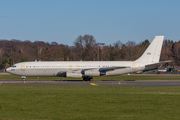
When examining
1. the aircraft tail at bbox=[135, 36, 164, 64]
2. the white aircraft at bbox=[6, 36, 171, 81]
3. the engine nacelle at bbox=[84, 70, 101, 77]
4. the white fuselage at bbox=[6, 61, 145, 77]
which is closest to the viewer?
Result: the engine nacelle at bbox=[84, 70, 101, 77]

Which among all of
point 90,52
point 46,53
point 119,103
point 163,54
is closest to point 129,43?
point 163,54

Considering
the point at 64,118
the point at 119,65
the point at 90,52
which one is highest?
the point at 90,52

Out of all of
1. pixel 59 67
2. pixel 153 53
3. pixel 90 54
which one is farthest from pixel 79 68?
pixel 90 54

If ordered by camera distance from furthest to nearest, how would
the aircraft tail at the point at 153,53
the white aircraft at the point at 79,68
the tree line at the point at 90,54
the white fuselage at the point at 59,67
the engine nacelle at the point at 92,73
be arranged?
1. the tree line at the point at 90,54
2. the aircraft tail at the point at 153,53
3. the white fuselage at the point at 59,67
4. the white aircraft at the point at 79,68
5. the engine nacelle at the point at 92,73

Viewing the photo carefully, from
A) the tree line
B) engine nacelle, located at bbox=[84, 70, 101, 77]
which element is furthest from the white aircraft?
the tree line

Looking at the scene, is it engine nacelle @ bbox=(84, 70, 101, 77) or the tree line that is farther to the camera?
the tree line

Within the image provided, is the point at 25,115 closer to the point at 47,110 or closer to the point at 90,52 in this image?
the point at 47,110

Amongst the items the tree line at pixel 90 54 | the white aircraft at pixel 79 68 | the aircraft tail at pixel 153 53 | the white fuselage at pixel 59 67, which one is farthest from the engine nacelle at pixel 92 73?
the tree line at pixel 90 54

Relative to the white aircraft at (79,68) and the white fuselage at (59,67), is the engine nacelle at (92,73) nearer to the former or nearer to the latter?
the white aircraft at (79,68)

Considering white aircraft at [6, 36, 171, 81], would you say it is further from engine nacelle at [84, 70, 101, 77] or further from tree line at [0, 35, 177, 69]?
tree line at [0, 35, 177, 69]

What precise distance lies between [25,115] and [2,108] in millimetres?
2688

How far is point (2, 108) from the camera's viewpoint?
1464 centimetres

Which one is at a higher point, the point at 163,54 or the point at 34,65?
the point at 163,54

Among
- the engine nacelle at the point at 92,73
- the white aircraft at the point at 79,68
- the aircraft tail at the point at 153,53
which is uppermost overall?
the aircraft tail at the point at 153,53
